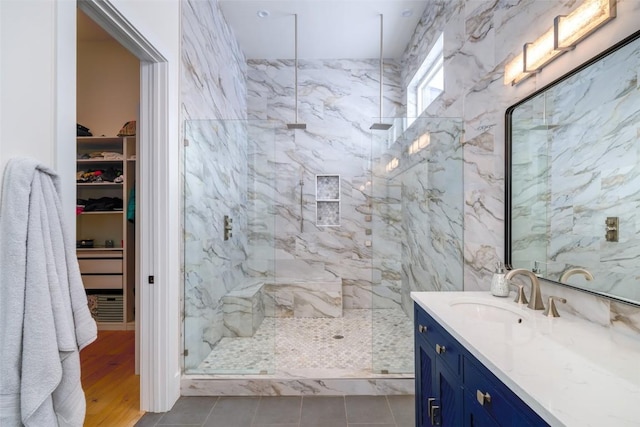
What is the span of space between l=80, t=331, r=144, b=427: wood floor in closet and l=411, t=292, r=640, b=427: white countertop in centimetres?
210

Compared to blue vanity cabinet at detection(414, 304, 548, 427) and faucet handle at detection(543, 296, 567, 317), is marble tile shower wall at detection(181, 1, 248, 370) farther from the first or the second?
faucet handle at detection(543, 296, 567, 317)

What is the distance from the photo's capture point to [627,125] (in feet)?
3.69

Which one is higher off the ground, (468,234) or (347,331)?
(468,234)

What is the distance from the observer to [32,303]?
1020mm

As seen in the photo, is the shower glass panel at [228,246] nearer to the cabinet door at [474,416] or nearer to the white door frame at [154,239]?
the white door frame at [154,239]

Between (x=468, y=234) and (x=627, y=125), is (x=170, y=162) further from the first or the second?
(x=627, y=125)

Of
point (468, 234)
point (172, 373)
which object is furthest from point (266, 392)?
point (468, 234)

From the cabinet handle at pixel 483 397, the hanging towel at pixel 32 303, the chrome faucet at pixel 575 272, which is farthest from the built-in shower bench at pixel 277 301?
the chrome faucet at pixel 575 272

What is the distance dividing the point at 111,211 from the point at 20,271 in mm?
2890

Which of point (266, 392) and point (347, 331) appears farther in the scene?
point (347, 331)

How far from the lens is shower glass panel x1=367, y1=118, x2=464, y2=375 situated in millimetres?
2482

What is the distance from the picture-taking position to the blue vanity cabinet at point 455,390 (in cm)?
92

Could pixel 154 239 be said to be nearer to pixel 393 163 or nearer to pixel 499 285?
pixel 393 163

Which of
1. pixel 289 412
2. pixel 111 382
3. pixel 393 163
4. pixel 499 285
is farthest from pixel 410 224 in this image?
pixel 111 382
